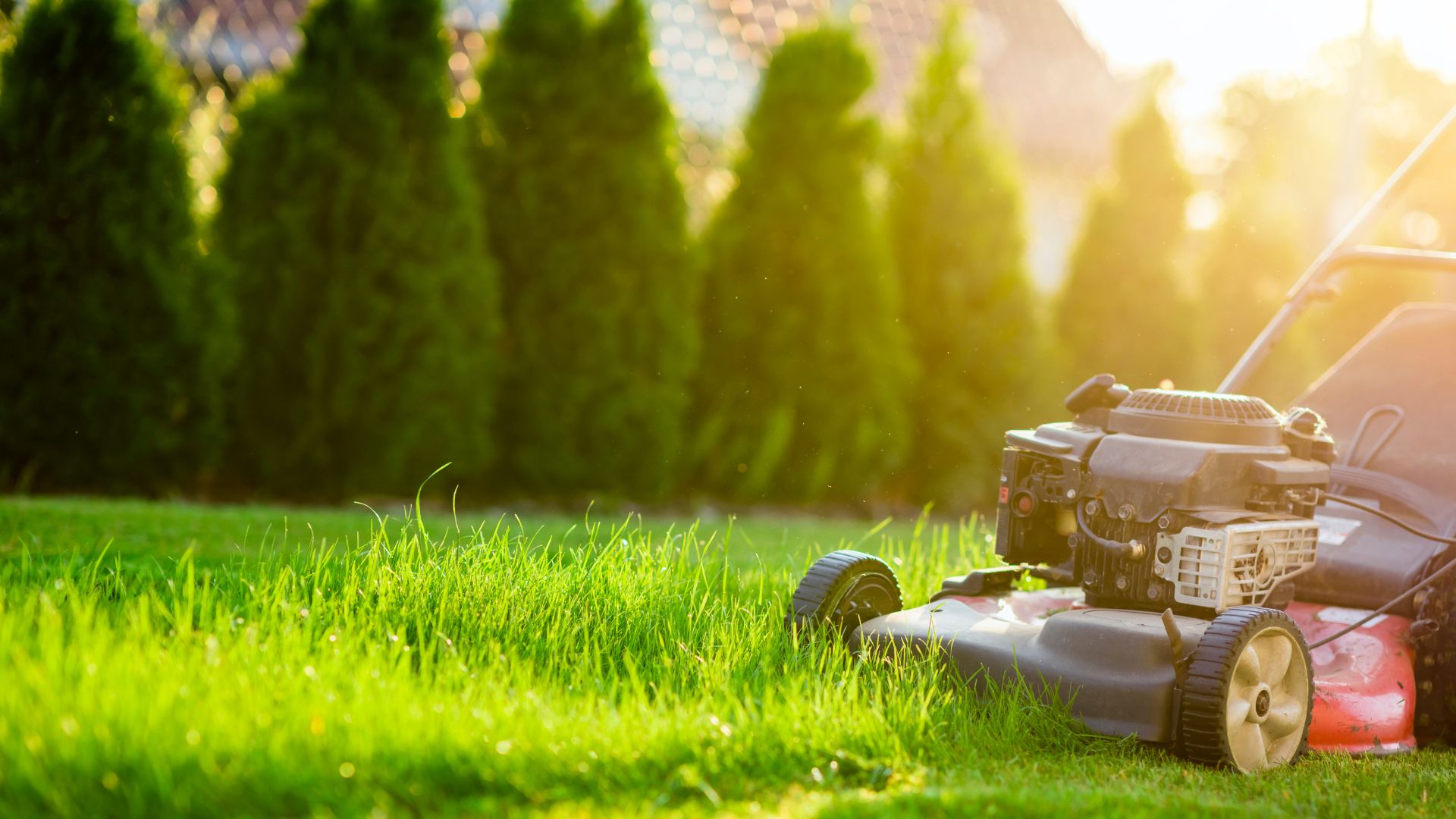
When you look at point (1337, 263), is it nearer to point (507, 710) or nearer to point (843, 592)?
point (843, 592)

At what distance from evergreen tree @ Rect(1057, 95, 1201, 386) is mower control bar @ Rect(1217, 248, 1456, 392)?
558cm

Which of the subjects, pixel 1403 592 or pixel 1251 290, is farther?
pixel 1251 290

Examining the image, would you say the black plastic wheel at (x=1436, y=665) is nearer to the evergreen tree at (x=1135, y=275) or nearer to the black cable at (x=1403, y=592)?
the black cable at (x=1403, y=592)

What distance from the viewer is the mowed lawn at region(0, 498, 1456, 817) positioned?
2570 mm

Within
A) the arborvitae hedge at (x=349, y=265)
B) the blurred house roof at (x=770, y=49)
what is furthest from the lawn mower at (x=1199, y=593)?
the blurred house roof at (x=770, y=49)

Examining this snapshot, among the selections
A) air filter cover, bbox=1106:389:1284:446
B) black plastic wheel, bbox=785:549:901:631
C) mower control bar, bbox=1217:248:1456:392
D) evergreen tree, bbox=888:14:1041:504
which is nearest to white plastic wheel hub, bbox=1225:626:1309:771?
air filter cover, bbox=1106:389:1284:446

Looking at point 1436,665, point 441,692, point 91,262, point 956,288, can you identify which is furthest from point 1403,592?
point 91,262

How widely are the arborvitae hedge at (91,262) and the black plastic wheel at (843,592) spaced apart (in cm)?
431

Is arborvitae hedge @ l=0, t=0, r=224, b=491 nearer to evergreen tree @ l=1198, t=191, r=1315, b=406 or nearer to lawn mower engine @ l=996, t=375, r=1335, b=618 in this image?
lawn mower engine @ l=996, t=375, r=1335, b=618

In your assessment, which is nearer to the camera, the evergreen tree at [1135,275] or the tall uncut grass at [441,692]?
the tall uncut grass at [441,692]

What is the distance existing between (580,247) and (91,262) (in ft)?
8.73

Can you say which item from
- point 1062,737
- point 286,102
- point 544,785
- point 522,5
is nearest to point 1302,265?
point 522,5

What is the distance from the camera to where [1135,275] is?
428 inches

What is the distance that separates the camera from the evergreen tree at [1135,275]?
35.2 ft
